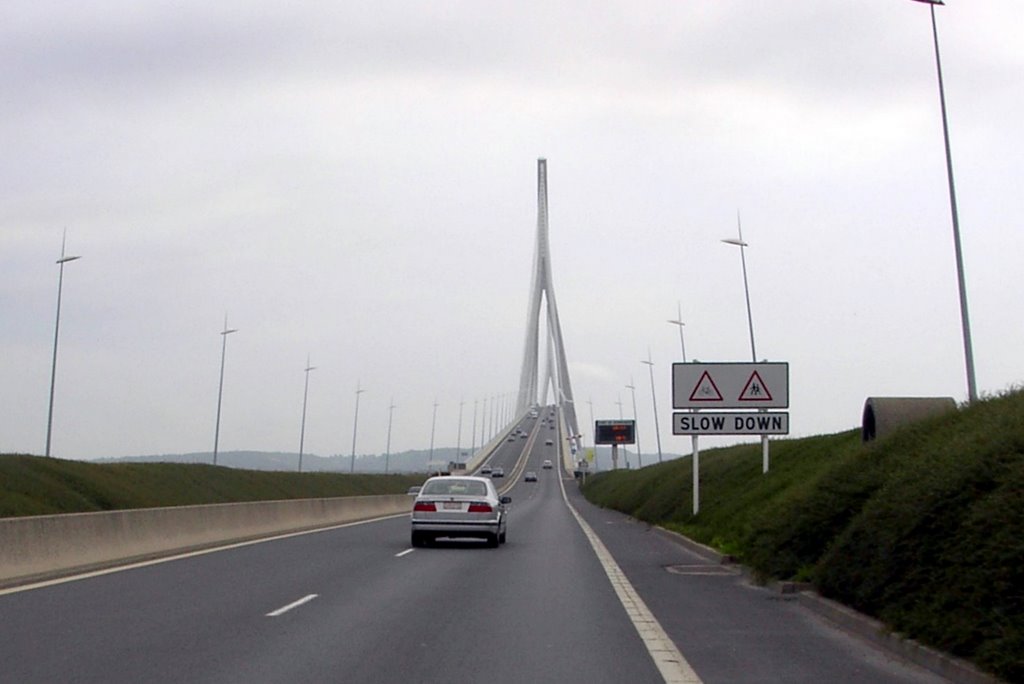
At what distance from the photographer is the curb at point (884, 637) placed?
959cm

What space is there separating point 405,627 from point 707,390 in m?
20.0

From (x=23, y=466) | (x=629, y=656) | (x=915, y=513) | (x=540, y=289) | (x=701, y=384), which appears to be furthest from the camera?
(x=540, y=289)

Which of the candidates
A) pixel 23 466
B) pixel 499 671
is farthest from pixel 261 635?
→ pixel 23 466

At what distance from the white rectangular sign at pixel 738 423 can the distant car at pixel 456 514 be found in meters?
6.86

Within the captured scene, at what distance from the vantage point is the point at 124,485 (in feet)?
159

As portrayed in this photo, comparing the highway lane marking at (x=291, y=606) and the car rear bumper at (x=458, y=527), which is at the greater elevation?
the car rear bumper at (x=458, y=527)

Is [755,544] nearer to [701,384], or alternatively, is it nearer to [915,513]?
[915,513]

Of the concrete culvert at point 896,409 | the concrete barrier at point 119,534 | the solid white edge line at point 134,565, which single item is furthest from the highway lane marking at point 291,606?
the concrete culvert at point 896,409

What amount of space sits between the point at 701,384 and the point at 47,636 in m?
22.0

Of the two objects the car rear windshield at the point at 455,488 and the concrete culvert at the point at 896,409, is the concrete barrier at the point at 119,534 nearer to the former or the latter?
the car rear windshield at the point at 455,488

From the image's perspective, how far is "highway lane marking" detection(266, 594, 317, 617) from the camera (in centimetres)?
1381

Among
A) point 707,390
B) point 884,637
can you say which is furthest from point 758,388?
point 884,637

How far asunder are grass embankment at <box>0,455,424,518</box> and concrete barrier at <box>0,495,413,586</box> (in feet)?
33.0

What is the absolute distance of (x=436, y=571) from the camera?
20.0 m
